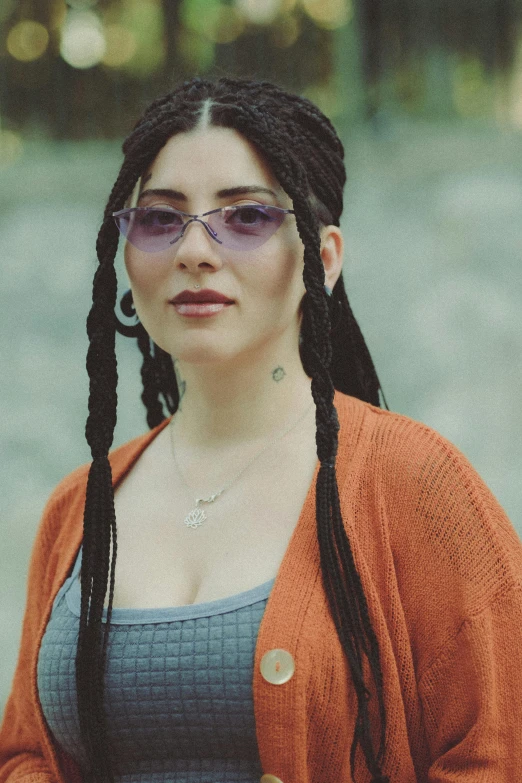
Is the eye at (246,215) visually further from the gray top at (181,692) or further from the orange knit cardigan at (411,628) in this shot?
the gray top at (181,692)

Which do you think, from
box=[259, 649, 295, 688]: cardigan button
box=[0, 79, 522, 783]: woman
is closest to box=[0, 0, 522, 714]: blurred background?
box=[0, 79, 522, 783]: woman

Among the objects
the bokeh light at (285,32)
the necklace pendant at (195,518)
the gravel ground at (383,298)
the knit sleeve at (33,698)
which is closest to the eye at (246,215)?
the necklace pendant at (195,518)

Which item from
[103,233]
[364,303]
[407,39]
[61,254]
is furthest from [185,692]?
[407,39]

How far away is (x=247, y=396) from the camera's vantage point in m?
2.07

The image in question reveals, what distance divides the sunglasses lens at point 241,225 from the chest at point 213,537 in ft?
1.56

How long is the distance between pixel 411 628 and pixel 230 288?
2.58ft

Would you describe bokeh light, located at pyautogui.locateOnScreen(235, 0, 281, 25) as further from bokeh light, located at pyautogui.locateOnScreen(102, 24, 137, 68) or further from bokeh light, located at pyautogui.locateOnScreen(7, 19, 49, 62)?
bokeh light, located at pyautogui.locateOnScreen(7, 19, 49, 62)

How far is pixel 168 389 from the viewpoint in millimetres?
2482

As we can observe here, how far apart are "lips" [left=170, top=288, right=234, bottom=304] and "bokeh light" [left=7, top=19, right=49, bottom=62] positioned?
2.89m

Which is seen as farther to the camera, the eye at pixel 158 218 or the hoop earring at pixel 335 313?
the hoop earring at pixel 335 313

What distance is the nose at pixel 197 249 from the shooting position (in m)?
1.86

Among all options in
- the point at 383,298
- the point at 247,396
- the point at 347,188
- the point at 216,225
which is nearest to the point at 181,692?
the point at 247,396

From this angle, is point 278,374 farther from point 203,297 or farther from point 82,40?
point 82,40

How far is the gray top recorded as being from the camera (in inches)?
67.8
